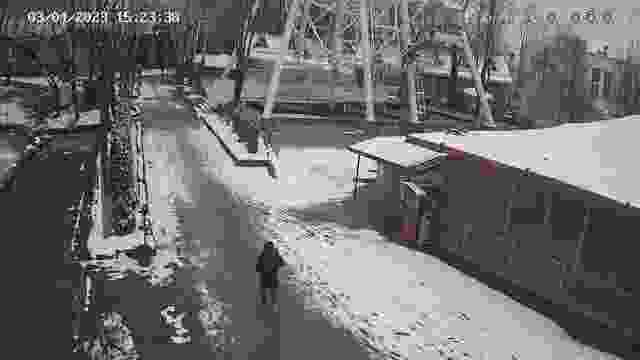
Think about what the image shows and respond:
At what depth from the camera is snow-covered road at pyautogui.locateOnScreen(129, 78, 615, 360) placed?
13398 millimetres

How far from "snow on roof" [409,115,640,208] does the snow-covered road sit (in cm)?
324

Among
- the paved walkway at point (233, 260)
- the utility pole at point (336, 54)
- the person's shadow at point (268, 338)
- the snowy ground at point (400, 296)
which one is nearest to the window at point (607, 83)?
the utility pole at point (336, 54)

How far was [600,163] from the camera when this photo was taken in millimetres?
16844

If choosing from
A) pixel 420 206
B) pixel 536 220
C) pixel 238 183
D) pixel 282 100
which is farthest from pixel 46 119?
pixel 536 220

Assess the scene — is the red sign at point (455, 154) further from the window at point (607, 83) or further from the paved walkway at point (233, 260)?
the window at point (607, 83)

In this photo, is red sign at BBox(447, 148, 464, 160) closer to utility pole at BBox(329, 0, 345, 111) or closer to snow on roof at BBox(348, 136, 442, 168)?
snow on roof at BBox(348, 136, 442, 168)

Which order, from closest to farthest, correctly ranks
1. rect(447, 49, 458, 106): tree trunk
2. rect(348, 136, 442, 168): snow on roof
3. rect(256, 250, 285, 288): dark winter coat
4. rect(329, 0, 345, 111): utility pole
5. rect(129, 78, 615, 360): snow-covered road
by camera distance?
rect(129, 78, 615, 360): snow-covered road < rect(256, 250, 285, 288): dark winter coat < rect(348, 136, 442, 168): snow on roof < rect(329, 0, 345, 111): utility pole < rect(447, 49, 458, 106): tree trunk

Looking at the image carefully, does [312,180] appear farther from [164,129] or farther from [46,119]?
[46,119]

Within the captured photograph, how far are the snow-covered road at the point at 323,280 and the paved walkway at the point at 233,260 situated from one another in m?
0.04

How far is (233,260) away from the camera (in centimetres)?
1655

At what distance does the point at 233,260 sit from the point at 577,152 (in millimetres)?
9138

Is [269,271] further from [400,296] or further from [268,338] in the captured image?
[400,296]

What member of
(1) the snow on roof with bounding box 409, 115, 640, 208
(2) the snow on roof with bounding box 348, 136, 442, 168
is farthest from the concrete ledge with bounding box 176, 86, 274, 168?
(1) the snow on roof with bounding box 409, 115, 640, 208

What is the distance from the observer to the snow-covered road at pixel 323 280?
1340 cm
